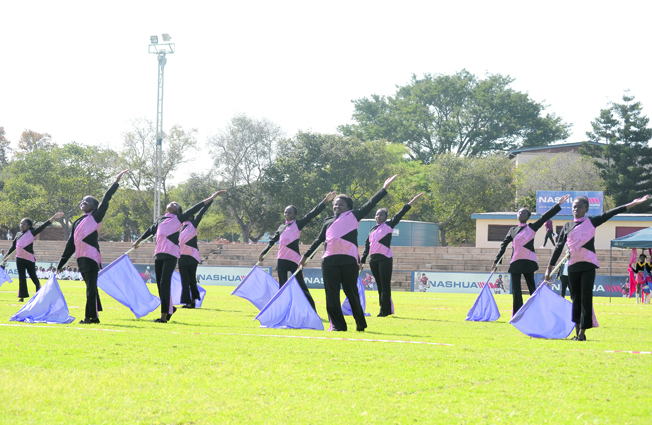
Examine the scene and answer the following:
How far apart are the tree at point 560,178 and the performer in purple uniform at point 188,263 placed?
43.6 meters

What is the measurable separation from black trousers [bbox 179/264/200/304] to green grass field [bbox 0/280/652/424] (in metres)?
5.07

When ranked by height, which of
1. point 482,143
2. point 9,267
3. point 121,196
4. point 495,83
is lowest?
point 9,267

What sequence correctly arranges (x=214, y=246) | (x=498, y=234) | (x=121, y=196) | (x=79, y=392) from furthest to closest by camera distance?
(x=121, y=196), (x=498, y=234), (x=214, y=246), (x=79, y=392)

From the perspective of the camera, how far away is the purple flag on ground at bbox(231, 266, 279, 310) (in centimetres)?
1186

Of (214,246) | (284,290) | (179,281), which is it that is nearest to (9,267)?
(214,246)

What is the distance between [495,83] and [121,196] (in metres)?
41.1

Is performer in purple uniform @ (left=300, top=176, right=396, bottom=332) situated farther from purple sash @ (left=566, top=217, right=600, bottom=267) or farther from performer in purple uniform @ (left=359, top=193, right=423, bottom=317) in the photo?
performer in purple uniform @ (left=359, top=193, right=423, bottom=317)

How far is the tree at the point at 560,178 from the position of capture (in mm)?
54469

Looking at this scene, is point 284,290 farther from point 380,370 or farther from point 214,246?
point 214,246

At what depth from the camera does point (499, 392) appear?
483cm

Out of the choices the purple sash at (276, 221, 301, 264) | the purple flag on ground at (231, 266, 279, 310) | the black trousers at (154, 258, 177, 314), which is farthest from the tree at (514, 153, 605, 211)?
the black trousers at (154, 258, 177, 314)

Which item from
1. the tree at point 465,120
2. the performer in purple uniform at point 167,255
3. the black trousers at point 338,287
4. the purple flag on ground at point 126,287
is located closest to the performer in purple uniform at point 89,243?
the purple flag on ground at point 126,287

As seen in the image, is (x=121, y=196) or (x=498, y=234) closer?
(x=498, y=234)

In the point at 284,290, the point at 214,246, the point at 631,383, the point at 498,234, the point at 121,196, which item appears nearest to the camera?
the point at 631,383
